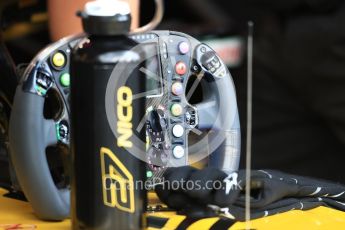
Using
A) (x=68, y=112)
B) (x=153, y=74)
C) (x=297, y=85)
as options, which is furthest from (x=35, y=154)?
(x=297, y=85)

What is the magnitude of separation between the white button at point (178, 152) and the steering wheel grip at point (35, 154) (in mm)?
149

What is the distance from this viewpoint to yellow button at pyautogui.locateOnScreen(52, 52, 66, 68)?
107cm

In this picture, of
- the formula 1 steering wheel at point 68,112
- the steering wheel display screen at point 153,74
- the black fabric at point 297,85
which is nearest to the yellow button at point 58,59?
the formula 1 steering wheel at point 68,112

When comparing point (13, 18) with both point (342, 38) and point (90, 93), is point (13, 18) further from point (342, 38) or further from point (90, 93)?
point (342, 38)

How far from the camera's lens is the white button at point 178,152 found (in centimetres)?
113

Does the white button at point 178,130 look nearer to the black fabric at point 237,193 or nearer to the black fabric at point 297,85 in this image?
the black fabric at point 237,193

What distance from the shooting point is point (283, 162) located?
211 cm

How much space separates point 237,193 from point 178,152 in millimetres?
105

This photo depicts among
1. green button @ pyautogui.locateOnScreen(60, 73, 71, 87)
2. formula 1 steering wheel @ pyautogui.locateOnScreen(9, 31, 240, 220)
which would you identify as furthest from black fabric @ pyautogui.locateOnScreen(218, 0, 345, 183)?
green button @ pyautogui.locateOnScreen(60, 73, 71, 87)

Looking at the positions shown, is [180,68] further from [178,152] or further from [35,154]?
[35,154]

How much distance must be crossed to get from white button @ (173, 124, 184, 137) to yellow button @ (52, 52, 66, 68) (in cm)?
17

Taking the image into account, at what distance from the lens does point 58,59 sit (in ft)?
3.51

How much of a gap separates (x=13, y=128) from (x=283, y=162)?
1163 millimetres

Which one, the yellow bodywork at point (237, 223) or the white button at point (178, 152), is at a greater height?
the white button at point (178, 152)
